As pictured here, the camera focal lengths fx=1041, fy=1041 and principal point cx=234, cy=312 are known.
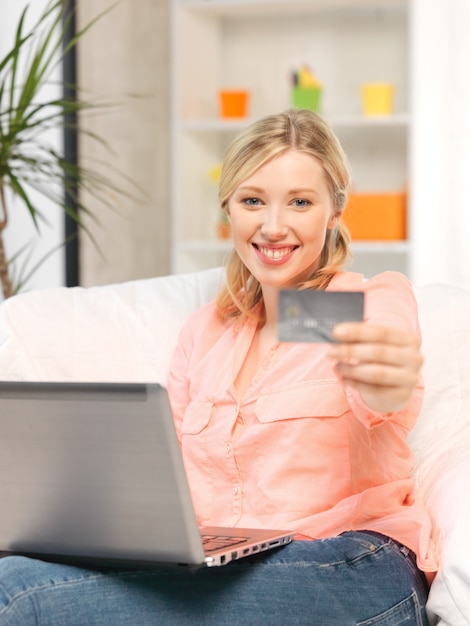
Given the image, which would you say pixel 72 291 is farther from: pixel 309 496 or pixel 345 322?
pixel 345 322

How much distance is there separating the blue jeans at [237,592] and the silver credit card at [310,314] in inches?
13.7

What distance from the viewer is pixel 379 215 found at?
3580mm

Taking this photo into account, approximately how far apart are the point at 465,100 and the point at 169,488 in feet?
8.33

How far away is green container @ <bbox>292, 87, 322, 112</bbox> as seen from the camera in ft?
11.9

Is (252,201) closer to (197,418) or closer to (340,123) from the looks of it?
(197,418)

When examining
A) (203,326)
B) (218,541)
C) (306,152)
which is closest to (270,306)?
(203,326)

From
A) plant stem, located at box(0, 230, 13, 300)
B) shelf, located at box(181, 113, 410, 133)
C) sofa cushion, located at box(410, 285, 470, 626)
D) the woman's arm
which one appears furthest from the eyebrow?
shelf, located at box(181, 113, 410, 133)

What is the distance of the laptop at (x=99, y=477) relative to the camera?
1142 mm

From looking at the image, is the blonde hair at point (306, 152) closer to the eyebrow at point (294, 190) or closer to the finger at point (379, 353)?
the eyebrow at point (294, 190)

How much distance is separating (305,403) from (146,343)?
457 mm

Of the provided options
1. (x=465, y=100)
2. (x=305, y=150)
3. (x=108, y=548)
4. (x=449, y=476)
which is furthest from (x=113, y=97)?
(x=108, y=548)

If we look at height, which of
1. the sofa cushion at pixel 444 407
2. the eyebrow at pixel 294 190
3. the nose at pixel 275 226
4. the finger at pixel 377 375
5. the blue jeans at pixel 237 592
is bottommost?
the blue jeans at pixel 237 592

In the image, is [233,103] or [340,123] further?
[233,103]

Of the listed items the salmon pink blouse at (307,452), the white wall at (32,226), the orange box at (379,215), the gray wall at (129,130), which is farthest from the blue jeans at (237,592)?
the orange box at (379,215)
